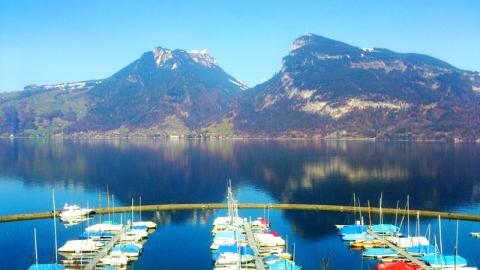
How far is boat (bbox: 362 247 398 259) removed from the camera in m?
82.0

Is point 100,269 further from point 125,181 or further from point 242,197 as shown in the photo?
point 125,181

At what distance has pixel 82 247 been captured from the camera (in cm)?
8256

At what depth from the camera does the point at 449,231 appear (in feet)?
345

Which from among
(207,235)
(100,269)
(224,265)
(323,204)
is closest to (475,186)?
(323,204)

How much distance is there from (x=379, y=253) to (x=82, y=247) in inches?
1966

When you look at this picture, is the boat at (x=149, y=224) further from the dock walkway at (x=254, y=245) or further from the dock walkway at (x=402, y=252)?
the dock walkway at (x=402, y=252)

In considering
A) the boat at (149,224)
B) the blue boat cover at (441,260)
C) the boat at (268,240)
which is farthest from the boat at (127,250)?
the blue boat cover at (441,260)

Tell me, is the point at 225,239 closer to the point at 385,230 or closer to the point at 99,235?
the point at 99,235

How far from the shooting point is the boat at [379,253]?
8200cm

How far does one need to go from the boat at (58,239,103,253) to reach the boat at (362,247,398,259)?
151 feet

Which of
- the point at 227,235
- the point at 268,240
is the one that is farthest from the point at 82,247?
the point at 268,240

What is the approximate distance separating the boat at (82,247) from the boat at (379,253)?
46030 millimetres

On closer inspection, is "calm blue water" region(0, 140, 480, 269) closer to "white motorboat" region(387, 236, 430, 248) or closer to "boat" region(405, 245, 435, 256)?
"boat" region(405, 245, 435, 256)

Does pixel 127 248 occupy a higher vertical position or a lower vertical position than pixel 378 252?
higher
